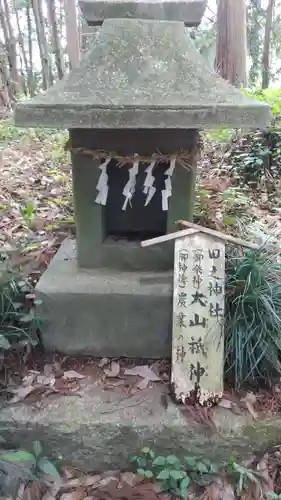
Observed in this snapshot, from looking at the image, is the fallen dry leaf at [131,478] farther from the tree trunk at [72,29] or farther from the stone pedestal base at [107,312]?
the tree trunk at [72,29]

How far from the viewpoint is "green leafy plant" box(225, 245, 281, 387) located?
2758 millimetres

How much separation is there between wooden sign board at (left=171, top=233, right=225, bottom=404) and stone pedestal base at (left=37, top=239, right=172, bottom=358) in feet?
0.83

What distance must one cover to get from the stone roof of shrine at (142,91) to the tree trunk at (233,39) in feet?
20.6

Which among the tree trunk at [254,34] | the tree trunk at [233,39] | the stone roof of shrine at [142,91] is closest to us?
the stone roof of shrine at [142,91]

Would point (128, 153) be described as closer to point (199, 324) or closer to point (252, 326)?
point (199, 324)

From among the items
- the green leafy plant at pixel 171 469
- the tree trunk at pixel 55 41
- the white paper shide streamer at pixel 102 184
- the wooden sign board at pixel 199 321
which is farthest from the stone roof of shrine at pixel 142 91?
the tree trunk at pixel 55 41

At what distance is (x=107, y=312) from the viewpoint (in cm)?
296

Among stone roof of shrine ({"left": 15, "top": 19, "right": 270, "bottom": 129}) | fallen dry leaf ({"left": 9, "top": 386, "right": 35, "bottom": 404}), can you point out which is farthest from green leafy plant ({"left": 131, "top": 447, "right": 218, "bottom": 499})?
stone roof of shrine ({"left": 15, "top": 19, "right": 270, "bottom": 129})

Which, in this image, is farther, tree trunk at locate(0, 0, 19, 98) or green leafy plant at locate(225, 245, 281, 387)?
tree trunk at locate(0, 0, 19, 98)

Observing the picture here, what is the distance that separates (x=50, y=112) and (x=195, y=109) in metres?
0.76

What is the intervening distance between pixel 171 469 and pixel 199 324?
859 millimetres

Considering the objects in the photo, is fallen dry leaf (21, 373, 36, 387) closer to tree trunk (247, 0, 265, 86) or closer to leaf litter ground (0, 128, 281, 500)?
leaf litter ground (0, 128, 281, 500)

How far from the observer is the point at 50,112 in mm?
2293

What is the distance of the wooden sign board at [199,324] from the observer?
264 cm
